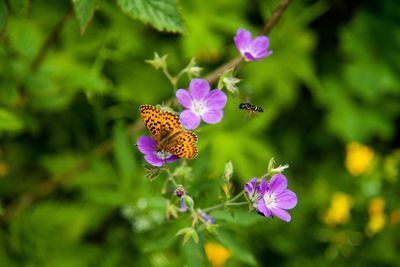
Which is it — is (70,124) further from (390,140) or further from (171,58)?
(390,140)

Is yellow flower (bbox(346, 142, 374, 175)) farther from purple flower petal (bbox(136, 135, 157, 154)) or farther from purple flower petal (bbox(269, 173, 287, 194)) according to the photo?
purple flower petal (bbox(136, 135, 157, 154))

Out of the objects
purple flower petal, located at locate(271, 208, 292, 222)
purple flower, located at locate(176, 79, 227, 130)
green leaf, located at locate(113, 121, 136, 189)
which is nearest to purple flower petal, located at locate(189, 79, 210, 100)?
purple flower, located at locate(176, 79, 227, 130)

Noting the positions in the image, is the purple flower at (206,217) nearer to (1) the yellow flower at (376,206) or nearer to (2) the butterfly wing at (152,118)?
(2) the butterfly wing at (152,118)

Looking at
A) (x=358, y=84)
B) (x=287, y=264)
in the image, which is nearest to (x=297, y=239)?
(x=287, y=264)

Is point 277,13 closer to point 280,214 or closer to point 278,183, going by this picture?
point 278,183

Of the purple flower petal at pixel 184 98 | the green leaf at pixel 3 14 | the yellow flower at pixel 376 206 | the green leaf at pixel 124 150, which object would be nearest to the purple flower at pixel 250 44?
the purple flower petal at pixel 184 98

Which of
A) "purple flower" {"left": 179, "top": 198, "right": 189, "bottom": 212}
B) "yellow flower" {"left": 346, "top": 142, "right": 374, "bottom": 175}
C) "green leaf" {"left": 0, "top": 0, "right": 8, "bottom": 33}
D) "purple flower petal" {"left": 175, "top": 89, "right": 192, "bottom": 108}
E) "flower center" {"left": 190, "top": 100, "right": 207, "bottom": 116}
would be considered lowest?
"yellow flower" {"left": 346, "top": 142, "right": 374, "bottom": 175}
